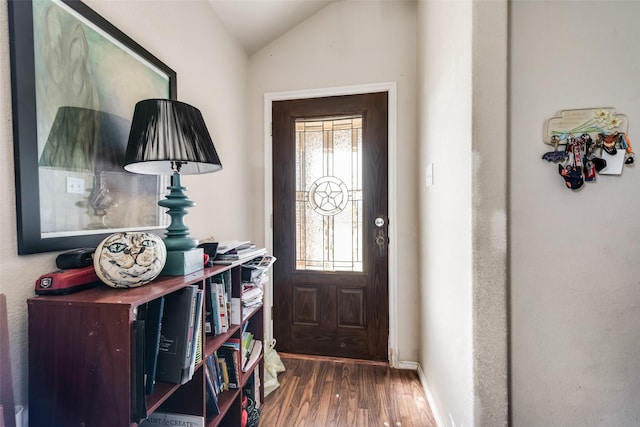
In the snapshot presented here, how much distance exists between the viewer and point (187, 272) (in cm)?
97

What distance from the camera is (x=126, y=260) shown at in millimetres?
764

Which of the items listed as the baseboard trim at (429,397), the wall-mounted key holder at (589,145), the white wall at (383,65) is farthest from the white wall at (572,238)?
the white wall at (383,65)

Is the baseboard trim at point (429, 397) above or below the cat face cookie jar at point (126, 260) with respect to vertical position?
below

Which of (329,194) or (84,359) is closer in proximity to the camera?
(84,359)

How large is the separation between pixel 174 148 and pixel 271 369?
5.11 feet

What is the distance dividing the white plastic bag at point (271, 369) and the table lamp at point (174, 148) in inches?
43.1

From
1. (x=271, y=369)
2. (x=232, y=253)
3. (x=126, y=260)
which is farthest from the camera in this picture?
(x=271, y=369)

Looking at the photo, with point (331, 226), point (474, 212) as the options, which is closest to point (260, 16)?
point (331, 226)

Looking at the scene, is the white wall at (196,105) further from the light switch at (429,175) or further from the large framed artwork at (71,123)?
the light switch at (429,175)

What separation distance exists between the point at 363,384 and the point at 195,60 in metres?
2.32

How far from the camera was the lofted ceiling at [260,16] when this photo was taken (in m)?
1.75

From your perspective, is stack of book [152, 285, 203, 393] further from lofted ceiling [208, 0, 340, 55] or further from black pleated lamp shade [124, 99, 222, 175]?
lofted ceiling [208, 0, 340, 55]

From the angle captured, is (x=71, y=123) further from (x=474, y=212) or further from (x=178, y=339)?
(x=474, y=212)

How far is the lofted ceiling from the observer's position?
1750 mm
